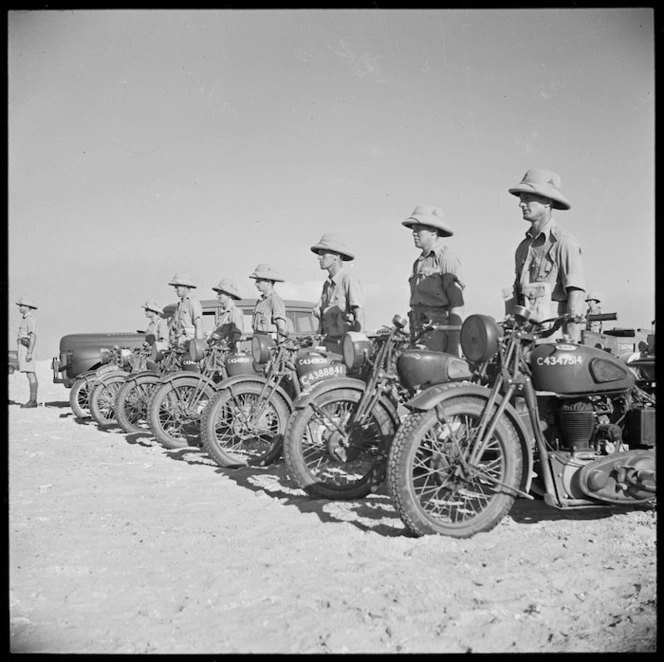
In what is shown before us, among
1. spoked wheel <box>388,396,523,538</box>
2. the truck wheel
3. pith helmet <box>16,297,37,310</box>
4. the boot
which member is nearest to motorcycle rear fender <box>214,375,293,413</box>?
spoked wheel <box>388,396,523,538</box>

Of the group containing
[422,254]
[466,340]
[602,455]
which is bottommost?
[602,455]

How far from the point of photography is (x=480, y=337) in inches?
135

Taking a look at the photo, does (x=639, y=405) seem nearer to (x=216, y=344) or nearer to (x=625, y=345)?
(x=216, y=344)

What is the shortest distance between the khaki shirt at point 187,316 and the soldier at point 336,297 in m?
3.62

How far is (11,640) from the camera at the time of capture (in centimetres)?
236

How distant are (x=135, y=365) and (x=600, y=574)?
734cm

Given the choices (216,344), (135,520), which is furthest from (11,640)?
(216,344)

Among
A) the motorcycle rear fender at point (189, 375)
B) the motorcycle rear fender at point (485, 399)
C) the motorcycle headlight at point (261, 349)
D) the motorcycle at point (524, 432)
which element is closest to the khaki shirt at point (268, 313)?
the motorcycle rear fender at point (189, 375)

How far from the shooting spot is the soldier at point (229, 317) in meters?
7.98

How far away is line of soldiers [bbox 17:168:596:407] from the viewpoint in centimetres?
407

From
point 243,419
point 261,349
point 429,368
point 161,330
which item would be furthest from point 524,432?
point 161,330

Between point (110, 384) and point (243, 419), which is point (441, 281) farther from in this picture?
point (110, 384)

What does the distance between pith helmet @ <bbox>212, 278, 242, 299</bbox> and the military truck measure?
1.46 metres

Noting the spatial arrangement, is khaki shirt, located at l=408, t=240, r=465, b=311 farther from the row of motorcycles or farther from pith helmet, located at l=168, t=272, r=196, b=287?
pith helmet, located at l=168, t=272, r=196, b=287
